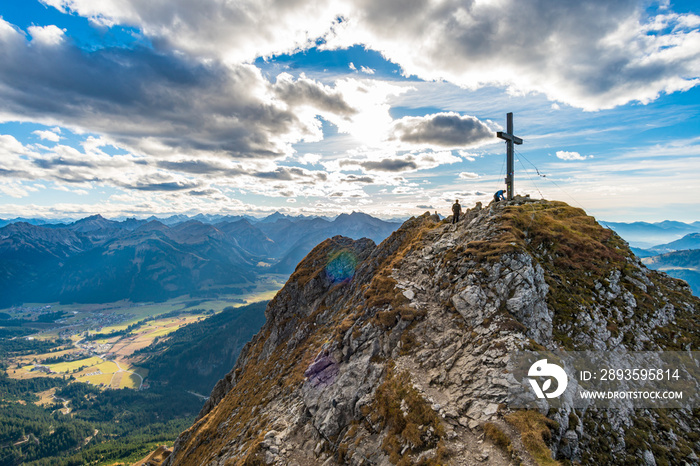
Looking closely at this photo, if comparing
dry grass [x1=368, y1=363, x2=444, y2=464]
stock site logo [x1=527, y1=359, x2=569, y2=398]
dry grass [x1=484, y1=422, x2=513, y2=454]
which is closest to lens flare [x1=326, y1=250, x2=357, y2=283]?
dry grass [x1=368, y1=363, x2=444, y2=464]

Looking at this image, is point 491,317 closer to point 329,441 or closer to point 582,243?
point 582,243

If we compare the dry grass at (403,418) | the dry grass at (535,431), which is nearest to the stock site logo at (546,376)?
the dry grass at (535,431)

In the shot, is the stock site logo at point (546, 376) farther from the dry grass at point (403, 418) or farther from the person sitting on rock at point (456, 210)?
the person sitting on rock at point (456, 210)

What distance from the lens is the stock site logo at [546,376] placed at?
1995cm

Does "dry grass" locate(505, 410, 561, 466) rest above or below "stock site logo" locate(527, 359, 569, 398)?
below

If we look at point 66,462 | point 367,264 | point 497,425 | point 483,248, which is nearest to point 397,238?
point 367,264

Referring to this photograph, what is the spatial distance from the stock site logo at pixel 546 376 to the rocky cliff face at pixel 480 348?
125cm

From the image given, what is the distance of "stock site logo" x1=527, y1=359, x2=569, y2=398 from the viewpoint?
1995cm

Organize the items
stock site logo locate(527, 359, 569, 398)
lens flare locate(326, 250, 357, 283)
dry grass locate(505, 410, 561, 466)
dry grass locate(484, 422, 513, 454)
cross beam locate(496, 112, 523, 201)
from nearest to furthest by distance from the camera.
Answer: dry grass locate(505, 410, 561, 466) < dry grass locate(484, 422, 513, 454) < stock site logo locate(527, 359, 569, 398) < cross beam locate(496, 112, 523, 201) < lens flare locate(326, 250, 357, 283)

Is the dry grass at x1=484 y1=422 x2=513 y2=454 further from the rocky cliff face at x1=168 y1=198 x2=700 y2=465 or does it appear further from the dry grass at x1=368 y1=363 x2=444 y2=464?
the dry grass at x1=368 y1=363 x2=444 y2=464

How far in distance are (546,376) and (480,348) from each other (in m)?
4.90

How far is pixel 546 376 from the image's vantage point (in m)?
20.5

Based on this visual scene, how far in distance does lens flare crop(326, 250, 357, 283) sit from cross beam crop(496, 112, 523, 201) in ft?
137

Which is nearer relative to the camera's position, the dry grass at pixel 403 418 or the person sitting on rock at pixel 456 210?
the dry grass at pixel 403 418
